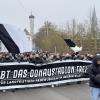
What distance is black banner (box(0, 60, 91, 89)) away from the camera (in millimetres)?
17500

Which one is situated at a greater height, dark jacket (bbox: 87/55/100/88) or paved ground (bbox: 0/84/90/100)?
dark jacket (bbox: 87/55/100/88)

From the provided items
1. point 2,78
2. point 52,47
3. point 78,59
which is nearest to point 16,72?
point 2,78

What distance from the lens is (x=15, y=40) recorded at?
84.6 feet

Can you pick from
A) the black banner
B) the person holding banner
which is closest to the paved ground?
the black banner

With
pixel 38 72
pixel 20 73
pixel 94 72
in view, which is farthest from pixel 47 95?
pixel 94 72

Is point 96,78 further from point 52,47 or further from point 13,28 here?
point 52,47

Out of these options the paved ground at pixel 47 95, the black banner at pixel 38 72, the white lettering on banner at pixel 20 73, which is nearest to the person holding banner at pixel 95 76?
the paved ground at pixel 47 95

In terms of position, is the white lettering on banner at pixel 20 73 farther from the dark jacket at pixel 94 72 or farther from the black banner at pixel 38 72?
the dark jacket at pixel 94 72

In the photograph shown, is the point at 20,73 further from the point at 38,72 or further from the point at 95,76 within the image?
the point at 95,76

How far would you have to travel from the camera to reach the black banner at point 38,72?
1750 cm

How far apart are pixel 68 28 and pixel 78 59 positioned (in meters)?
53.6

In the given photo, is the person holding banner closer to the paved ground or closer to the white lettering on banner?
the paved ground

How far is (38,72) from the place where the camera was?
60.5 feet

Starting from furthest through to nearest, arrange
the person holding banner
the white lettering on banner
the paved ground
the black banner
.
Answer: the white lettering on banner, the black banner, the paved ground, the person holding banner
